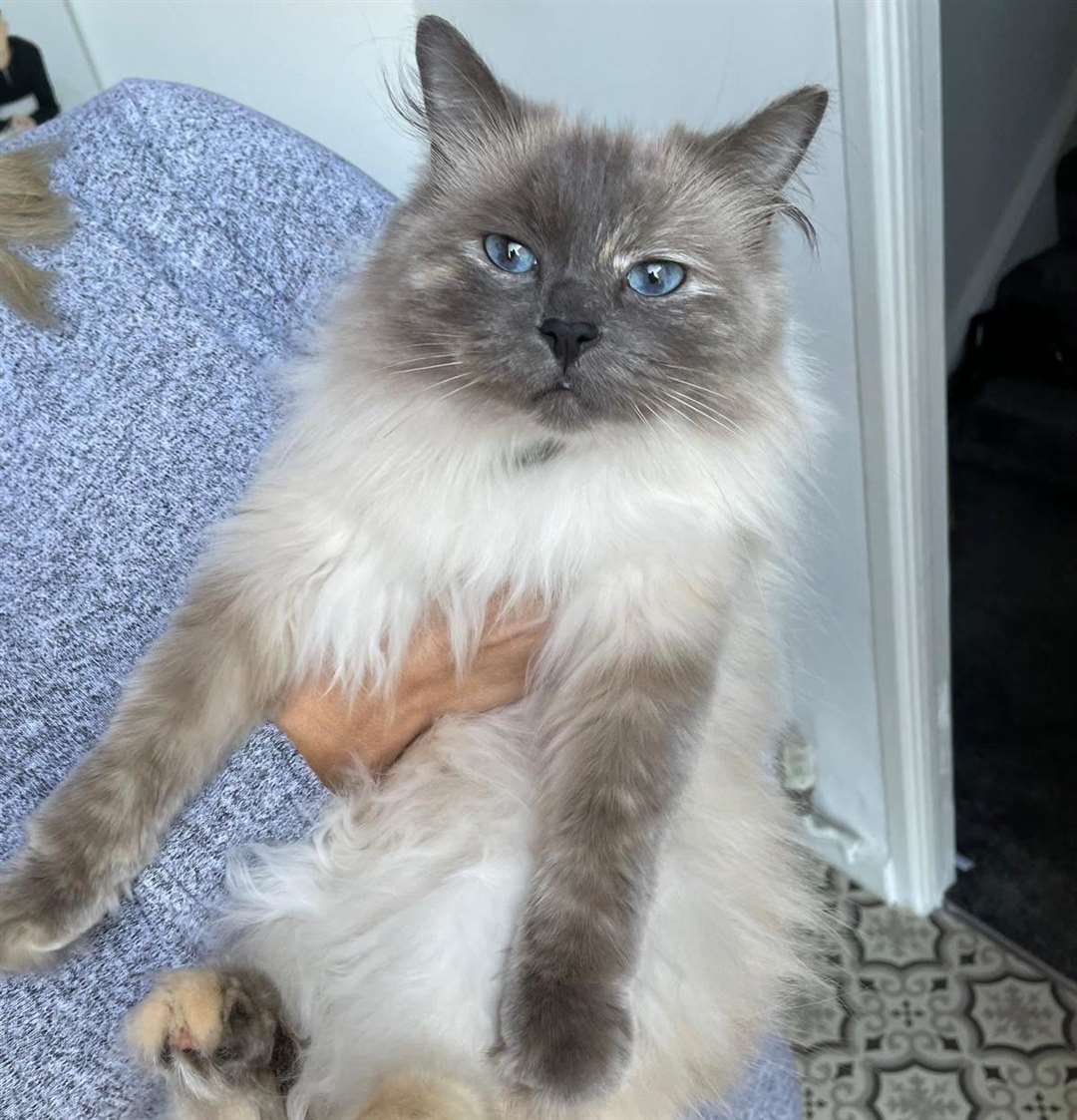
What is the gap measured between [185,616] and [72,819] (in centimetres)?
26

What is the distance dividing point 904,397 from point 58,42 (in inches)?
70.1

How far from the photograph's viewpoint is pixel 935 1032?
6.72ft

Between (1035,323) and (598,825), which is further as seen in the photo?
(1035,323)

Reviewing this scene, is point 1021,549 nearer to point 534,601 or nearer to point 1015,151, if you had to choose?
point 1015,151

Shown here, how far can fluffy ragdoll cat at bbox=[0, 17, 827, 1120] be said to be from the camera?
102cm

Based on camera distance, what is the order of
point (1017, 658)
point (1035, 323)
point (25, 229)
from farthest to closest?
1. point (1035, 323)
2. point (1017, 658)
3. point (25, 229)

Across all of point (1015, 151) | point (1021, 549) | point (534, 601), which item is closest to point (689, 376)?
point (534, 601)

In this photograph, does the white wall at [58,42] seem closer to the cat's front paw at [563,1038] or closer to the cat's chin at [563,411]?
the cat's chin at [563,411]

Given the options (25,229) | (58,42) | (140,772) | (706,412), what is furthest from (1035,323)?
(140,772)

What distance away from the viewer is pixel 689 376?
44.4 inches

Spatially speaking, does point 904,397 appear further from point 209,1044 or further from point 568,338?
point 209,1044

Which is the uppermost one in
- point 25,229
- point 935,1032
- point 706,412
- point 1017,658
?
point 25,229

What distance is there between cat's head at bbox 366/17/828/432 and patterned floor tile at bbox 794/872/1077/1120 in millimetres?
1217

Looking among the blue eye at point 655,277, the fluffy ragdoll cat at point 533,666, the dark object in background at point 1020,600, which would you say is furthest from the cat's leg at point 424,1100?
the dark object in background at point 1020,600
